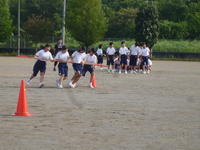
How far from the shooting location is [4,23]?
228 ft

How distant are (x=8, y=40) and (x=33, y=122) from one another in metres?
59.0

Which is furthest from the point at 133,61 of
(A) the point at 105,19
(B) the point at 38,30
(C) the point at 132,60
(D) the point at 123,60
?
(B) the point at 38,30

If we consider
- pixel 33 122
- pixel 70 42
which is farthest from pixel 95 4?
pixel 33 122

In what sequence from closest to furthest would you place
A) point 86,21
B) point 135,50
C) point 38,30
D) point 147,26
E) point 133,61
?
point 133,61
point 135,50
point 147,26
point 86,21
point 38,30

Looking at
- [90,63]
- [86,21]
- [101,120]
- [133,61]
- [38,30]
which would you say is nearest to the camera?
[101,120]

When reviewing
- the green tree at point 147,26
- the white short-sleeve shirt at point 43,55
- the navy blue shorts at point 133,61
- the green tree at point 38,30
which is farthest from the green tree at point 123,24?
the white short-sleeve shirt at point 43,55

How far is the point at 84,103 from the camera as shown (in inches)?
640

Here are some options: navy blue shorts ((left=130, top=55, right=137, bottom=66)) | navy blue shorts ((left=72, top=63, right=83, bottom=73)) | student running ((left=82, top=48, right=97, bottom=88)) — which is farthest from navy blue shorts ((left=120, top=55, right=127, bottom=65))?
navy blue shorts ((left=72, top=63, right=83, bottom=73))

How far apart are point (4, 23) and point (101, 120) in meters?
58.1

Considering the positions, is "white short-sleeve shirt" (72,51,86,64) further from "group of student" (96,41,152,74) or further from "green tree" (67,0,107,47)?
"green tree" (67,0,107,47)

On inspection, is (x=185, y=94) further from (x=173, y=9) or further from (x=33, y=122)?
(x=173, y=9)

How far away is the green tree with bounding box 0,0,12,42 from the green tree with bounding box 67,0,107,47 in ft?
25.7

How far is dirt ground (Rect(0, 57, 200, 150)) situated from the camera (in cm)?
996

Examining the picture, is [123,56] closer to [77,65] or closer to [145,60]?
[145,60]
